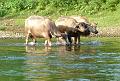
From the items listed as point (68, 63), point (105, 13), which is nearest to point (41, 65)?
point (68, 63)

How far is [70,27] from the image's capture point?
2875cm

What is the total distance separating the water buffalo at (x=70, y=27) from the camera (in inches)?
1128

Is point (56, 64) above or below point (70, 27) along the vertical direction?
below

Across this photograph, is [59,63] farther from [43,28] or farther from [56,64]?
[43,28]

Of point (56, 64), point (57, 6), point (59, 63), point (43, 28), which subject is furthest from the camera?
point (57, 6)

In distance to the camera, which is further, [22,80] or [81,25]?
[81,25]

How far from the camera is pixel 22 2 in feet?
152

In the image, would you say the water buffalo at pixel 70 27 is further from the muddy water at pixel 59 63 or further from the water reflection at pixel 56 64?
the water reflection at pixel 56 64

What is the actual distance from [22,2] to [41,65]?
28.5 meters

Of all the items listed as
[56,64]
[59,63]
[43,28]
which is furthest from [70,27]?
[56,64]

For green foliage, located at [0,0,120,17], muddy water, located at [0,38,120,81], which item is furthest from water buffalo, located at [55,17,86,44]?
green foliage, located at [0,0,120,17]

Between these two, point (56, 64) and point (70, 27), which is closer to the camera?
point (56, 64)

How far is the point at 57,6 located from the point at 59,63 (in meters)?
26.2

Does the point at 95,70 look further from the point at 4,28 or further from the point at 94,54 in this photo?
the point at 4,28
